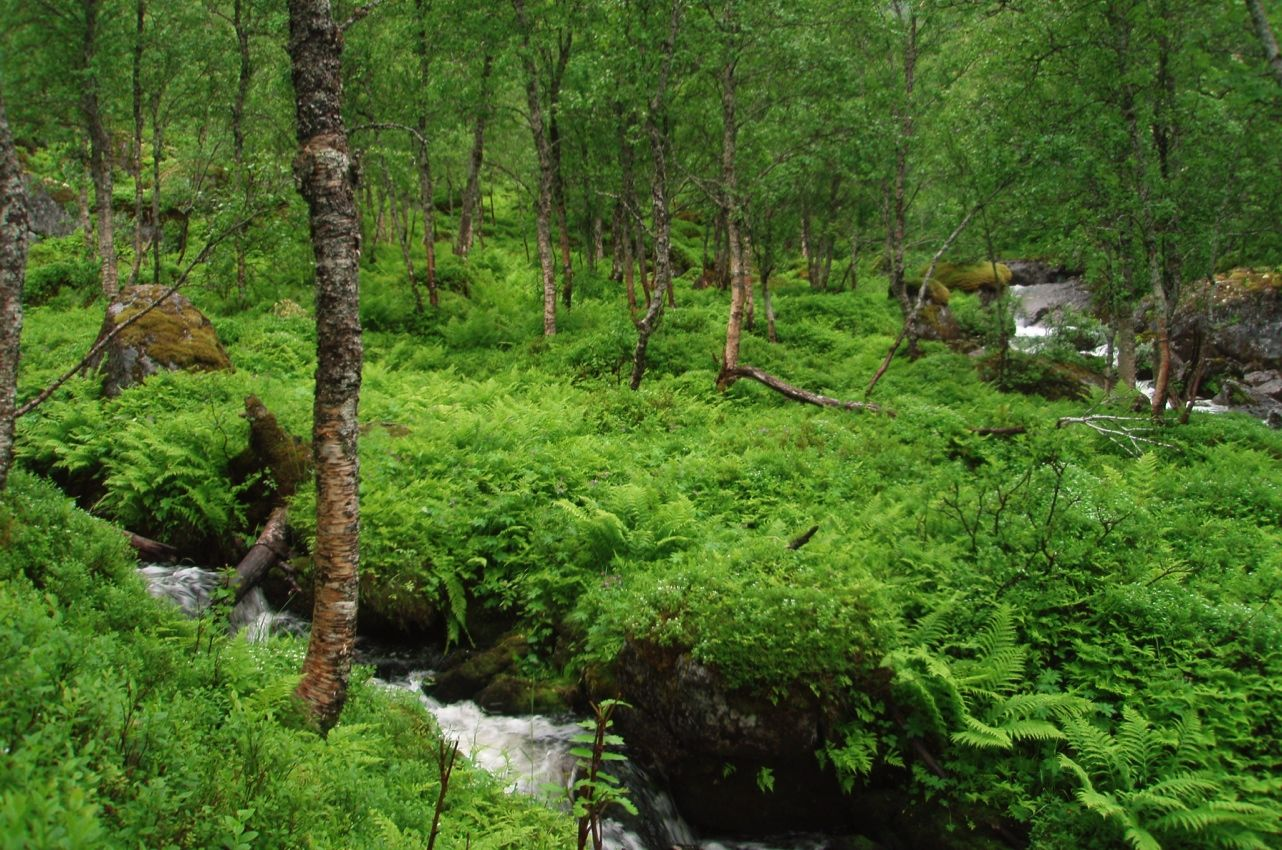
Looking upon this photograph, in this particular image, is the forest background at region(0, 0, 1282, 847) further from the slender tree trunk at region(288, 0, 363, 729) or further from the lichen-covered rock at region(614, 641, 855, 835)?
the slender tree trunk at region(288, 0, 363, 729)

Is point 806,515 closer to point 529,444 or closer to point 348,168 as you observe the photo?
point 529,444

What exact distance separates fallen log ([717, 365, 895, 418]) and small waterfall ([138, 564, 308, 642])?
10.8m

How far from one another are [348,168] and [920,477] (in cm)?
962

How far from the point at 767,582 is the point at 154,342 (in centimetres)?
1340

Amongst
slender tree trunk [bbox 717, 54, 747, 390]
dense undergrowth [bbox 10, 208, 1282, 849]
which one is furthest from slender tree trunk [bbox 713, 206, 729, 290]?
dense undergrowth [bbox 10, 208, 1282, 849]

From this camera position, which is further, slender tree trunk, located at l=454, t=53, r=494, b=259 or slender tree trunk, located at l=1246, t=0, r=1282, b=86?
slender tree trunk, located at l=454, t=53, r=494, b=259

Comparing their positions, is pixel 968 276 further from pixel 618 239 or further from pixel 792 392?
pixel 792 392

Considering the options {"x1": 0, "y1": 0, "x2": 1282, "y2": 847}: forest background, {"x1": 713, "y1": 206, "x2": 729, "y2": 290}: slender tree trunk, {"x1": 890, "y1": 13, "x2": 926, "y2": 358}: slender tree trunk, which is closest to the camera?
{"x1": 0, "y1": 0, "x2": 1282, "y2": 847}: forest background

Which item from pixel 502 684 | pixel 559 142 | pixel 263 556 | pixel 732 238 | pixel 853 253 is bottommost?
pixel 502 684

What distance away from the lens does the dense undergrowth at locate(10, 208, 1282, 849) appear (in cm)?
462

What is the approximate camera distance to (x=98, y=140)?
19922mm

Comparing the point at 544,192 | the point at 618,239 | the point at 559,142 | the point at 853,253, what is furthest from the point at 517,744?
the point at 853,253

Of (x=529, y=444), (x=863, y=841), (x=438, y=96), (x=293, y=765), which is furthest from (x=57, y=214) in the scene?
(x=863, y=841)

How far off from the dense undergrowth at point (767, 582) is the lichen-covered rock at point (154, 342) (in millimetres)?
893
